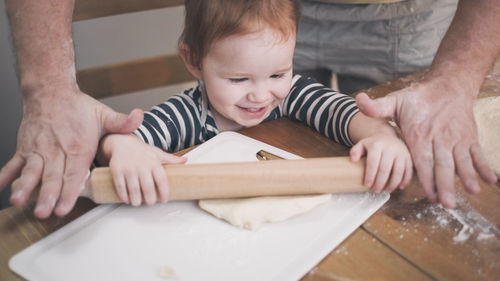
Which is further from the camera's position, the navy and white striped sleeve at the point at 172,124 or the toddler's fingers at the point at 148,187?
the navy and white striped sleeve at the point at 172,124

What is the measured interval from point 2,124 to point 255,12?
4.62ft

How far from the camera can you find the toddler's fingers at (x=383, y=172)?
793 mm

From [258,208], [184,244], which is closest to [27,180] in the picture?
[184,244]

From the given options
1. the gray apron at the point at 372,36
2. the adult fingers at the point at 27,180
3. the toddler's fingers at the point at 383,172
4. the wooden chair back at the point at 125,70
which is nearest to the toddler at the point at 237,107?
the toddler's fingers at the point at 383,172

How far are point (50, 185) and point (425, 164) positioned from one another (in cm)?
66

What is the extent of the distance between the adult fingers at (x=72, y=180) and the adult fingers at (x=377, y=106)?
1.72 feet

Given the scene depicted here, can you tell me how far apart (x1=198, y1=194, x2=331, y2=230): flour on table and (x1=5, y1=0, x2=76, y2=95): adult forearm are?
1.28 ft

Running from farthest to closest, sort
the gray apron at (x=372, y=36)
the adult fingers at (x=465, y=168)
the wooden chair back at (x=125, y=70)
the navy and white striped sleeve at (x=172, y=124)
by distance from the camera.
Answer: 1. the wooden chair back at (x=125, y=70)
2. the gray apron at (x=372, y=36)
3. the navy and white striped sleeve at (x=172, y=124)
4. the adult fingers at (x=465, y=168)

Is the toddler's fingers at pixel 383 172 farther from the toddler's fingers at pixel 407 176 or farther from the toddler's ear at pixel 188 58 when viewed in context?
the toddler's ear at pixel 188 58

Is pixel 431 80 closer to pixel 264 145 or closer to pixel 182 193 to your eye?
pixel 264 145

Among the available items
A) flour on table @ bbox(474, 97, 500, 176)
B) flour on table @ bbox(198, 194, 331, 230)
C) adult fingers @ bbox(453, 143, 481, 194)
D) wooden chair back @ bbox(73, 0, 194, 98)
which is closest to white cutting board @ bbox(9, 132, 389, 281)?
flour on table @ bbox(198, 194, 331, 230)

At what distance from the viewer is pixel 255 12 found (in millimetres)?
898

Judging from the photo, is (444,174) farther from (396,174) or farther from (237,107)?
(237,107)

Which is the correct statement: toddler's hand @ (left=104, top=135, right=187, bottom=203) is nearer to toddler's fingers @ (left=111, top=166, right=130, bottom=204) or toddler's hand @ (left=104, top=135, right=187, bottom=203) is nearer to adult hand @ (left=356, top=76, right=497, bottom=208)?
toddler's fingers @ (left=111, top=166, right=130, bottom=204)
